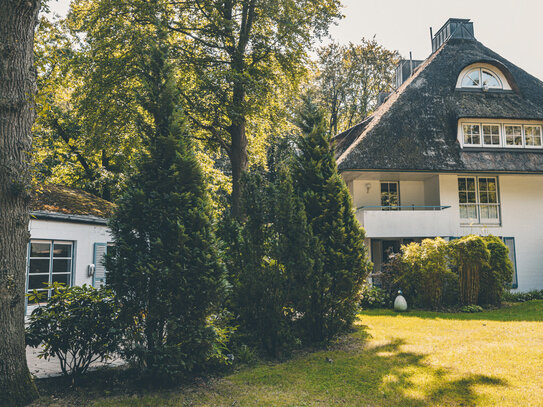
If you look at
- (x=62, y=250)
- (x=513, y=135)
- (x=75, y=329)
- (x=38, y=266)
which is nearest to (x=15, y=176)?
(x=75, y=329)

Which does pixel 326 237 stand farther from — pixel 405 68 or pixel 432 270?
pixel 405 68

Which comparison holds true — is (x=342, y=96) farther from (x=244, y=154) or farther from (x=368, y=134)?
(x=244, y=154)

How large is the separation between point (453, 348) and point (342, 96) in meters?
27.3

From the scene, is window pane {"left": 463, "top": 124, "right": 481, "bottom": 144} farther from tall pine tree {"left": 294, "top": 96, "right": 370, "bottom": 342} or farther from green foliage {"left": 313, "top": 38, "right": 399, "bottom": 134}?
green foliage {"left": 313, "top": 38, "right": 399, "bottom": 134}

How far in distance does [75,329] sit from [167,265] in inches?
65.8

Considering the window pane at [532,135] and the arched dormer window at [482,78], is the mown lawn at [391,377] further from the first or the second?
the arched dormer window at [482,78]

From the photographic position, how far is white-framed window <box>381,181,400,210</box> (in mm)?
20156

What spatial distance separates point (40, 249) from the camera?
1302 centimetres

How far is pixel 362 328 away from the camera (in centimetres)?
1048

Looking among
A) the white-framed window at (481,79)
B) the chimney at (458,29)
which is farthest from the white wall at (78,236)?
the chimney at (458,29)

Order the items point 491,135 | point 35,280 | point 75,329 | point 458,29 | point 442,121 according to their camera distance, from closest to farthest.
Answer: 1. point 75,329
2. point 35,280
3. point 442,121
4. point 491,135
5. point 458,29

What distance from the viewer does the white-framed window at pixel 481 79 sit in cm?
2058

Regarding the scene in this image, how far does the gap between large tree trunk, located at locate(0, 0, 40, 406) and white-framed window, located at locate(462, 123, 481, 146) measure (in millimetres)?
18248

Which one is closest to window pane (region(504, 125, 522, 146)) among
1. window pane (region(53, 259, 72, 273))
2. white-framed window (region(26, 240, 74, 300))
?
white-framed window (region(26, 240, 74, 300))
